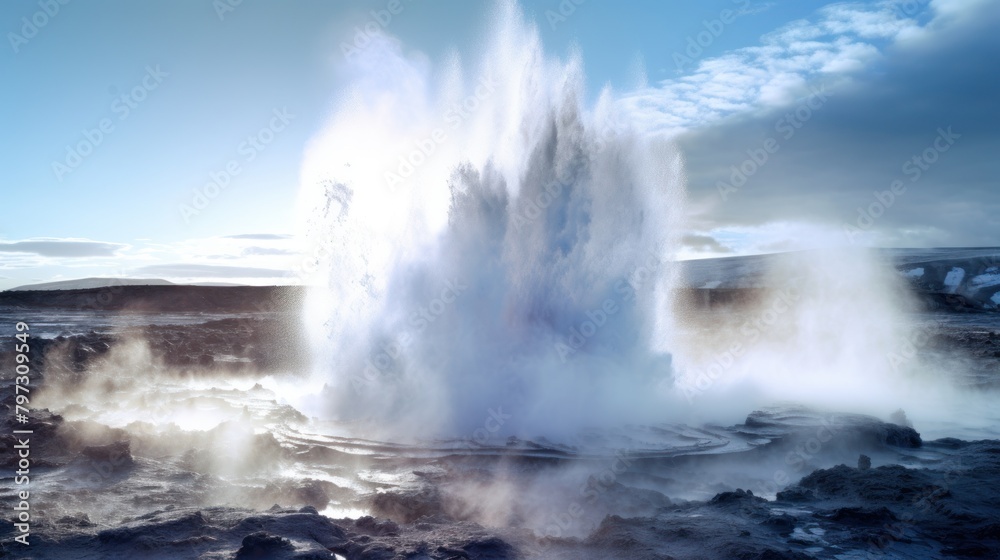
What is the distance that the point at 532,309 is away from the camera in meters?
12.0

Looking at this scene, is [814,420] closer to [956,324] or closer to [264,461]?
[264,461]

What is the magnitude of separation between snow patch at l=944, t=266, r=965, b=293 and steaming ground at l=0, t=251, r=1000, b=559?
115 feet

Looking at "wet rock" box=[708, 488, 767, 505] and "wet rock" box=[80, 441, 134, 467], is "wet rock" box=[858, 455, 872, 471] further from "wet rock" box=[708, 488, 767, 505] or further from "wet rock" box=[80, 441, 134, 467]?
"wet rock" box=[80, 441, 134, 467]

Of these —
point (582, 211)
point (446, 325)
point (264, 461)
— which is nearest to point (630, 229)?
point (582, 211)

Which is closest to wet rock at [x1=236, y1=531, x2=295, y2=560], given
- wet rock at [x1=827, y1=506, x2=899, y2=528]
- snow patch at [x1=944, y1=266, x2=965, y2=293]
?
wet rock at [x1=827, y1=506, x2=899, y2=528]

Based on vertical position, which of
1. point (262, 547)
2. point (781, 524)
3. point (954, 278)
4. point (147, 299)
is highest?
point (954, 278)

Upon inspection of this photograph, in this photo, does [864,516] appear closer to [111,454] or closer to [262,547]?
[262,547]

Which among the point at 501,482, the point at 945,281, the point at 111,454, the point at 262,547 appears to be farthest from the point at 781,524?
the point at 945,281

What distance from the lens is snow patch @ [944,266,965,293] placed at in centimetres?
4291

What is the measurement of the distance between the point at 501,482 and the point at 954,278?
1945 inches

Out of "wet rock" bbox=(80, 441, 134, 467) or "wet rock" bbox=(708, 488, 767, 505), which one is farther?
"wet rock" bbox=(80, 441, 134, 467)

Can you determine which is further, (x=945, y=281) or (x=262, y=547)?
(x=945, y=281)

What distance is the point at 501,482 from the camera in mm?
7523

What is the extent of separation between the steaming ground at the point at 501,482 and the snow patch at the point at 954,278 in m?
35.0
